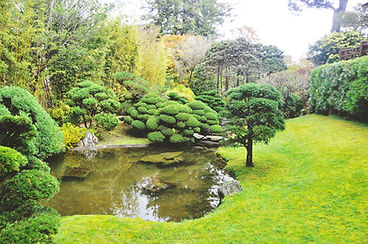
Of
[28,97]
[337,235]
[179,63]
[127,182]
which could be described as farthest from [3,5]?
[179,63]

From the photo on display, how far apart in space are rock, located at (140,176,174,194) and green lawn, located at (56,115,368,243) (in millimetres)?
1466

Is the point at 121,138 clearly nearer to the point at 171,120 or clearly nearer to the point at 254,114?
the point at 171,120

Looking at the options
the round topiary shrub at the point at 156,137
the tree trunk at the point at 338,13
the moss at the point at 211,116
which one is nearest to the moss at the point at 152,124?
the round topiary shrub at the point at 156,137

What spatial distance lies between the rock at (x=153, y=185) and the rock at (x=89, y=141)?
3611 millimetres

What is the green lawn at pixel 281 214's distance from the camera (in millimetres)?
2812

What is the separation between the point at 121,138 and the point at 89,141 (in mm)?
1488

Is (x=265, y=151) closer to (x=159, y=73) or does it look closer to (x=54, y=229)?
(x=54, y=229)

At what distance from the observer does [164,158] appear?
6957mm

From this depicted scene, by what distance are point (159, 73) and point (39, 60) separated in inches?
261

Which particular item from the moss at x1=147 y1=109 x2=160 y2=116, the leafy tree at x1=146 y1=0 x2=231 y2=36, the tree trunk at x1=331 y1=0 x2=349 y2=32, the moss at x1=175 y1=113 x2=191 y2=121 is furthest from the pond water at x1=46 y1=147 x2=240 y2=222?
the leafy tree at x1=146 y1=0 x2=231 y2=36

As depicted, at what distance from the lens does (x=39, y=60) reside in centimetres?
831

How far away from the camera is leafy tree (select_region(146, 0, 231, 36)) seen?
75.5 ft

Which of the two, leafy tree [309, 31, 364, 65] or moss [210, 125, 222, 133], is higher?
leafy tree [309, 31, 364, 65]

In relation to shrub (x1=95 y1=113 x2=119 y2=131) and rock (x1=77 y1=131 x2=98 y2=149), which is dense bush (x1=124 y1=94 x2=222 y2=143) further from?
rock (x1=77 y1=131 x2=98 y2=149)
